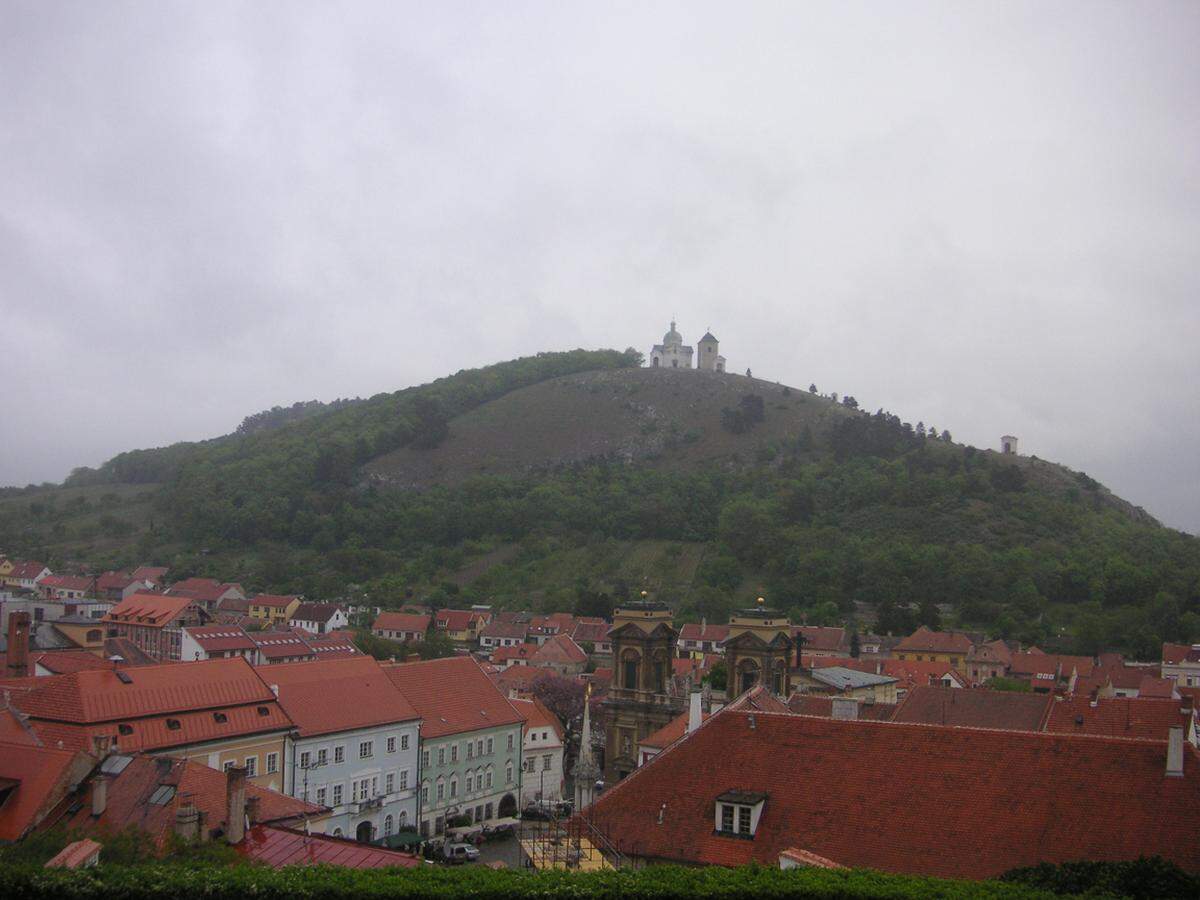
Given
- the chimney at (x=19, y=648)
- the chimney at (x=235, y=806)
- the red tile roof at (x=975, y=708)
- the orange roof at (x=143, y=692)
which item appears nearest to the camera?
the chimney at (x=235, y=806)

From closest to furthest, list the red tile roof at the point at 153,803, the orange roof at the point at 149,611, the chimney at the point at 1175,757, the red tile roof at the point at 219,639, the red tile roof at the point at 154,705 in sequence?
the chimney at the point at 1175,757
the red tile roof at the point at 153,803
the red tile roof at the point at 154,705
the red tile roof at the point at 219,639
the orange roof at the point at 149,611

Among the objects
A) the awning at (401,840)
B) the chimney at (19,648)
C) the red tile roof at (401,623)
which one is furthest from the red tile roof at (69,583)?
the awning at (401,840)

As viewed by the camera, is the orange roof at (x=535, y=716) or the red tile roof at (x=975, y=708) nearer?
the red tile roof at (x=975, y=708)

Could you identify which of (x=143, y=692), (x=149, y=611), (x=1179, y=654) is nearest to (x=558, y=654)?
(x=149, y=611)

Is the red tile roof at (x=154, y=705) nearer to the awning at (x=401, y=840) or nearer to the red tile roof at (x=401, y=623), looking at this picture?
the awning at (x=401, y=840)

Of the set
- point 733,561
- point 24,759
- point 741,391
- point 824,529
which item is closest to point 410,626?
point 733,561

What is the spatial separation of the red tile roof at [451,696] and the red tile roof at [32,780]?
16975 mm

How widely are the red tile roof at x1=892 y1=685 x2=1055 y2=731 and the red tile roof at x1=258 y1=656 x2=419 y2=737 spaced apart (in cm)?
1893

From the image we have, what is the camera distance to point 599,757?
4944 cm

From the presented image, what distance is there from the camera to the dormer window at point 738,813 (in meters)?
18.8

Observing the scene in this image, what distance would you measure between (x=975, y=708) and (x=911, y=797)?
21.3 metres

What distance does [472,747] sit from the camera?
41.3 metres

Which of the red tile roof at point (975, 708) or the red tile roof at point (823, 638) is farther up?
the red tile roof at point (975, 708)

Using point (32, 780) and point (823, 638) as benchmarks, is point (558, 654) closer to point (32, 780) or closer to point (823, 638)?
point (823, 638)
